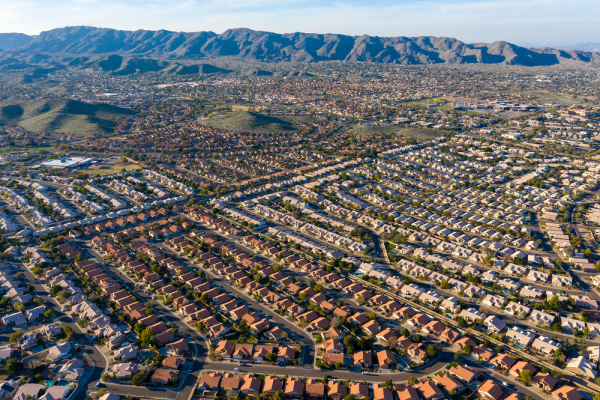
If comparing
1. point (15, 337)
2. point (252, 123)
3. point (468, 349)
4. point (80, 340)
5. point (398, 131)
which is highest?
point (252, 123)

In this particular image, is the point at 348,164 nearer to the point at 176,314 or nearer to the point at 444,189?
the point at 444,189

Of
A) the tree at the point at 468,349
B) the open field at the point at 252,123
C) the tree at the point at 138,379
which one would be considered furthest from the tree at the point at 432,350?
the open field at the point at 252,123

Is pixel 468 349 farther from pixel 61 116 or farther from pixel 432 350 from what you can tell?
pixel 61 116

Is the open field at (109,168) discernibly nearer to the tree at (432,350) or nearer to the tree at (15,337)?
the tree at (15,337)

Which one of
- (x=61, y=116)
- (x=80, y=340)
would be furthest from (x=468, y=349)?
(x=61, y=116)

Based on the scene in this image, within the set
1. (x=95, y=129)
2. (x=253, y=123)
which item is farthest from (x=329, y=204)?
(x=95, y=129)

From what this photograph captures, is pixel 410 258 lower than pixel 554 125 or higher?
lower

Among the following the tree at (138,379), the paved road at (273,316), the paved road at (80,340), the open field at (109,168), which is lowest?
the paved road at (80,340)
